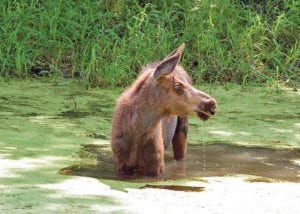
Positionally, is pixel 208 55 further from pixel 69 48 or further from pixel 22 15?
pixel 22 15

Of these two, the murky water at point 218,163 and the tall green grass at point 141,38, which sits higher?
the tall green grass at point 141,38

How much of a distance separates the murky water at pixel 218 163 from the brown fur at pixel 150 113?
16cm

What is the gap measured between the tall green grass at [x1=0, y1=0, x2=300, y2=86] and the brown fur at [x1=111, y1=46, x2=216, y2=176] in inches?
150

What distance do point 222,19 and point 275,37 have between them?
0.76 meters

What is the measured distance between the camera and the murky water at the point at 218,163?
17.5 ft

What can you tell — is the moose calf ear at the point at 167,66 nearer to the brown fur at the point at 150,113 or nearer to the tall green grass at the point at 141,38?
the brown fur at the point at 150,113

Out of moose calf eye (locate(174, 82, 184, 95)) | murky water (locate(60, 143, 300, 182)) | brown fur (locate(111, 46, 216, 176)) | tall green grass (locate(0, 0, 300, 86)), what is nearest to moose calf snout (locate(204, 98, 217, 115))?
brown fur (locate(111, 46, 216, 176))

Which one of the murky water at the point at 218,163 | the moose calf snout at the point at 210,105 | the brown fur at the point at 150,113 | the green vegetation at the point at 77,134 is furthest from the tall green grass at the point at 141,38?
the moose calf snout at the point at 210,105

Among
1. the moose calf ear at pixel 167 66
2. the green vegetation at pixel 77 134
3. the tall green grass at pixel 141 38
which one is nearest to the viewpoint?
the green vegetation at pixel 77 134

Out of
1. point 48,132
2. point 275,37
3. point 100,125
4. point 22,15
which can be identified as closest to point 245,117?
point 100,125

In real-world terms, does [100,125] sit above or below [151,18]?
below

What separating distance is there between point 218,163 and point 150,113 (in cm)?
85

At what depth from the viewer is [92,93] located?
8.70m

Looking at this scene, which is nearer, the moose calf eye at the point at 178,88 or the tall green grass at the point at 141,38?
the moose calf eye at the point at 178,88
